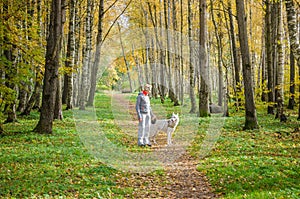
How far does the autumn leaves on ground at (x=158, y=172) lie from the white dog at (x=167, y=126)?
2.20 ft

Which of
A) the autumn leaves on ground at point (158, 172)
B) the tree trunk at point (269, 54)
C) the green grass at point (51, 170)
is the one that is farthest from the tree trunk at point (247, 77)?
the green grass at point (51, 170)

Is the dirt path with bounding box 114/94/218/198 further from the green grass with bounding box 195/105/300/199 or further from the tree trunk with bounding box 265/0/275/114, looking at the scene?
the tree trunk with bounding box 265/0/275/114

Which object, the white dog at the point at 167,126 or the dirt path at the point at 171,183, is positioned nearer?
→ the dirt path at the point at 171,183

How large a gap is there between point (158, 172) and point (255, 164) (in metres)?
2.52

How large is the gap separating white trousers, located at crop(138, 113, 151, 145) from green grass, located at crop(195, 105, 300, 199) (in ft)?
5.73

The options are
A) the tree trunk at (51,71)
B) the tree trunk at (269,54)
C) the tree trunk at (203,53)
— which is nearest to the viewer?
the tree trunk at (51,71)

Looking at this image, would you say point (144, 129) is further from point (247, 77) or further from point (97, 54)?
point (97, 54)

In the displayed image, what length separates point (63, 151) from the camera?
10.8 metres

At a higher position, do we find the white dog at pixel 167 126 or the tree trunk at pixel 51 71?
the tree trunk at pixel 51 71

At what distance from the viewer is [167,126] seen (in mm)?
12945

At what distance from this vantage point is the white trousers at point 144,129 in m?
12.4

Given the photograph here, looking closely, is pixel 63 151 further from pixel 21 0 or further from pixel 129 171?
pixel 21 0

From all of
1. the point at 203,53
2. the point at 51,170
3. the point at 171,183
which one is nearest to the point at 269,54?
the point at 203,53

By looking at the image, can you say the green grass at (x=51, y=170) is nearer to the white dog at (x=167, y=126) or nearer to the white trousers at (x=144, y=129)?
the white trousers at (x=144, y=129)
